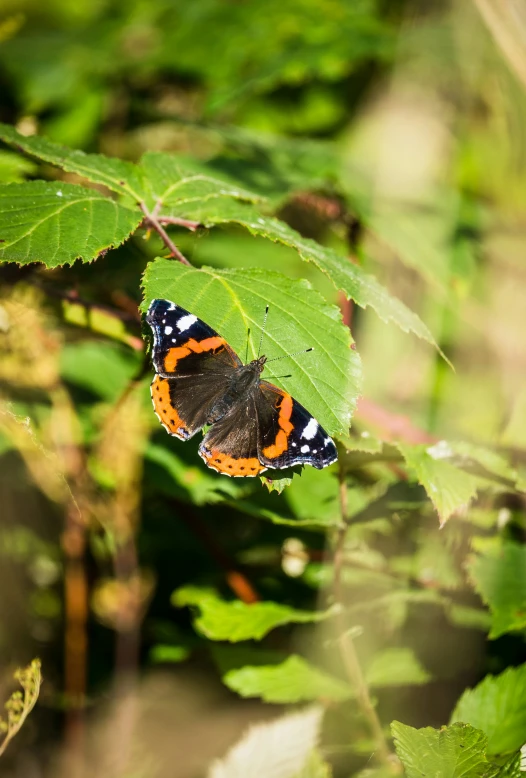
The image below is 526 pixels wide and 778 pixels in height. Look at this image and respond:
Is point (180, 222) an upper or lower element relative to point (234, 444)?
upper

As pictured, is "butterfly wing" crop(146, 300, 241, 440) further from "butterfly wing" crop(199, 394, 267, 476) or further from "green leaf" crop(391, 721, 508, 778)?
"green leaf" crop(391, 721, 508, 778)

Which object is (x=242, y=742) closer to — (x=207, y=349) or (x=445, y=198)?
(x=207, y=349)

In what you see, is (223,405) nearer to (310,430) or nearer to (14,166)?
(310,430)

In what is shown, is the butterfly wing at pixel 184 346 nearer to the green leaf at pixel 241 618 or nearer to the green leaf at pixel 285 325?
the green leaf at pixel 285 325

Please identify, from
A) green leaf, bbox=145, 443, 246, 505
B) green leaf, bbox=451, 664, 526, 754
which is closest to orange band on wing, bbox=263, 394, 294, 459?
green leaf, bbox=145, 443, 246, 505

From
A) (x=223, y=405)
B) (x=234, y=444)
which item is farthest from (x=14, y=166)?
(x=234, y=444)

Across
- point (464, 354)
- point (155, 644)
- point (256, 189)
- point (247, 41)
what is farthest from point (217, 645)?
point (247, 41)

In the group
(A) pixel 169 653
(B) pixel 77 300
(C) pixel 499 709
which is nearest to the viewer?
(C) pixel 499 709
